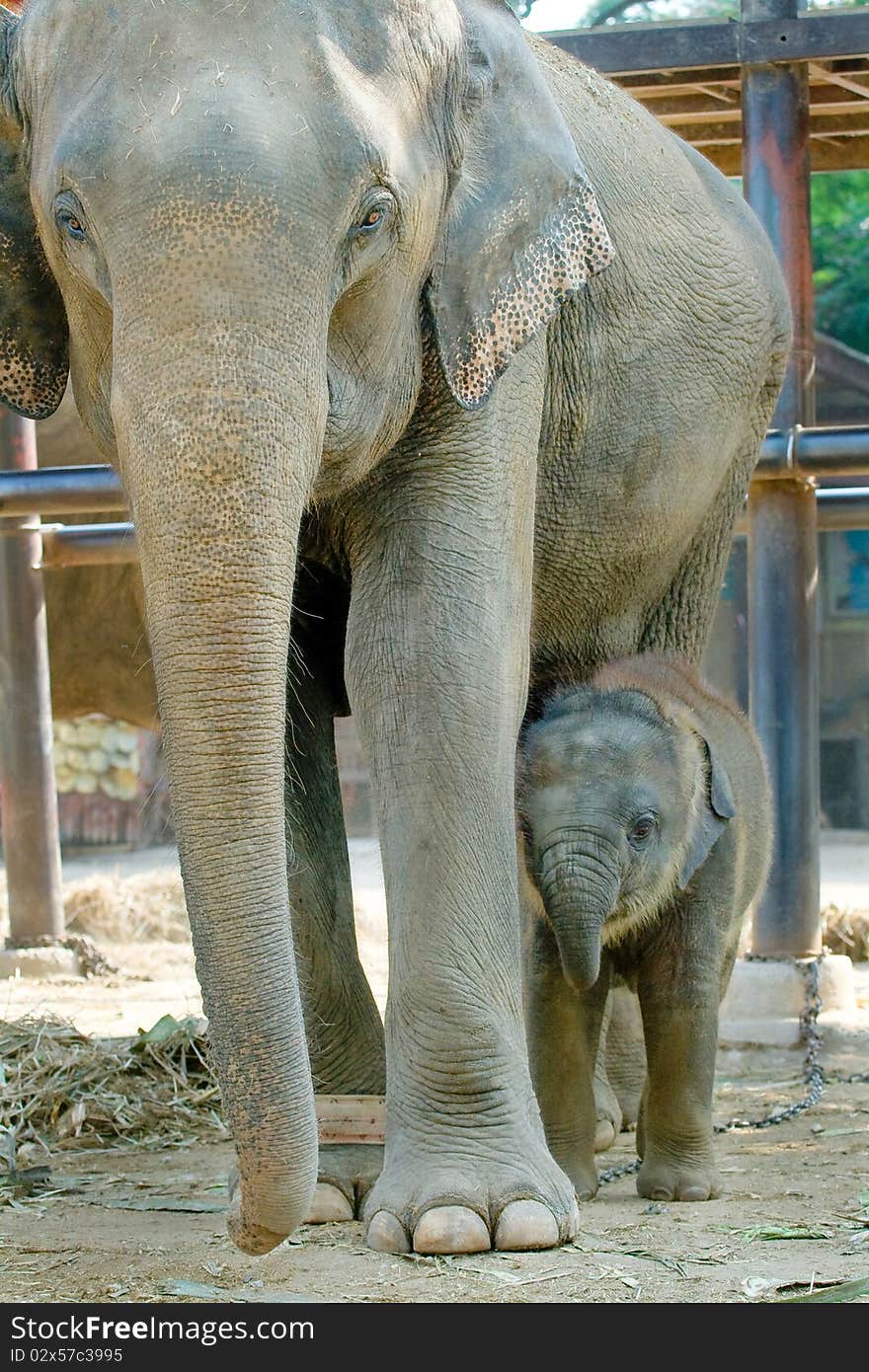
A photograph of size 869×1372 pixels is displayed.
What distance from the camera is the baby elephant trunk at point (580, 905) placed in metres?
3.74

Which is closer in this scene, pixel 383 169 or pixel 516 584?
pixel 383 169

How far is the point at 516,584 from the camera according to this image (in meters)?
3.56

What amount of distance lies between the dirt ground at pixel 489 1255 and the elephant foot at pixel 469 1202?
0.04 metres

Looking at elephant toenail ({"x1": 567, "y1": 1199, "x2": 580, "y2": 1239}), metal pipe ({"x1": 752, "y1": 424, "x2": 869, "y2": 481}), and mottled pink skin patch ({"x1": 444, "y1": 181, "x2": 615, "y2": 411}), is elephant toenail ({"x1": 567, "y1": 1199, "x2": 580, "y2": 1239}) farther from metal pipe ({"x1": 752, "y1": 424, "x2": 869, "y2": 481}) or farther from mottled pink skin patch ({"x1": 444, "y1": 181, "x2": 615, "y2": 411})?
metal pipe ({"x1": 752, "y1": 424, "x2": 869, "y2": 481})

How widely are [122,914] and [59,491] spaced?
4.10 m

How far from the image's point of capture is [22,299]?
3.46 metres

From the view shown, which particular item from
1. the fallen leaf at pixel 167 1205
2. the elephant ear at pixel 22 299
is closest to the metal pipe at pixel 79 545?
the fallen leaf at pixel 167 1205

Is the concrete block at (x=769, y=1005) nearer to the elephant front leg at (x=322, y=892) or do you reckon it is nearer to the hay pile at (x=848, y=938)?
the hay pile at (x=848, y=938)

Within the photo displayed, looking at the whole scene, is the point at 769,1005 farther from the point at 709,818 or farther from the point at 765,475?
the point at 709,818

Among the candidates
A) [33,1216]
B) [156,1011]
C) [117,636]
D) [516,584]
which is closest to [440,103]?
[516,584]

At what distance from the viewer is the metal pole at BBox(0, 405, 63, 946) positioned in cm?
732

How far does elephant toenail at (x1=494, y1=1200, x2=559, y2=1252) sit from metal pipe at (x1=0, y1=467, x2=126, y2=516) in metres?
2.94

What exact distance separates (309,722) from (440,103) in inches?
52.8

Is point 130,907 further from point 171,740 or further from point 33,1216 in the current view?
point 171,740
